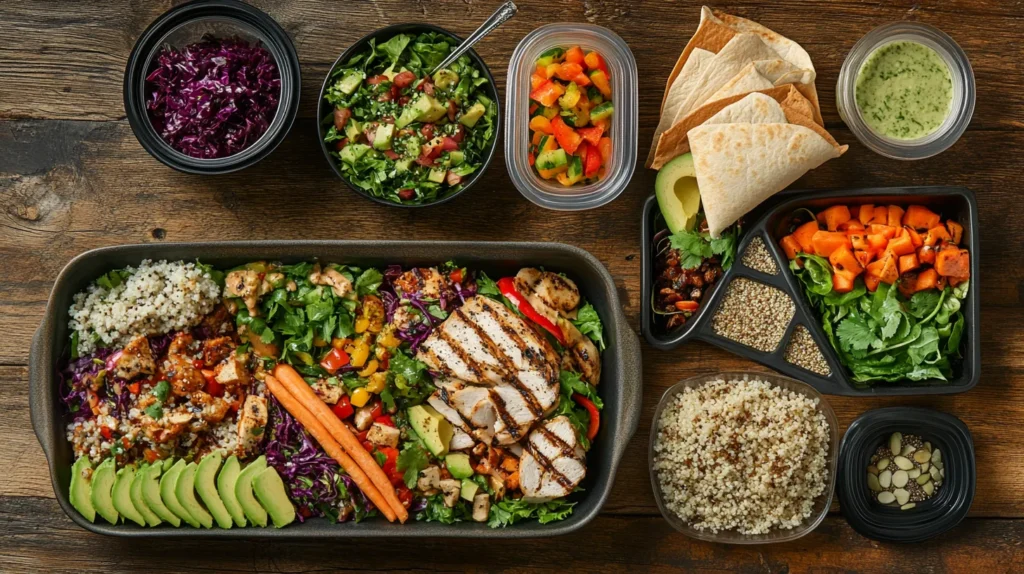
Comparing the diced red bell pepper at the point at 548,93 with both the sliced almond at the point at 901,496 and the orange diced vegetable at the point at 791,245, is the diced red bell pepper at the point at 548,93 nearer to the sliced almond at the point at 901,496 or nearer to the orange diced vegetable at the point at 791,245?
the orange diced vegetable at the point at 791,245

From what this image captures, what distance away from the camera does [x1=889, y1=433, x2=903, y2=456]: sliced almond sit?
3.47 metres

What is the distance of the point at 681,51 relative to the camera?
3482 mm

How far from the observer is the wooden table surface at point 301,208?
3.42 metres

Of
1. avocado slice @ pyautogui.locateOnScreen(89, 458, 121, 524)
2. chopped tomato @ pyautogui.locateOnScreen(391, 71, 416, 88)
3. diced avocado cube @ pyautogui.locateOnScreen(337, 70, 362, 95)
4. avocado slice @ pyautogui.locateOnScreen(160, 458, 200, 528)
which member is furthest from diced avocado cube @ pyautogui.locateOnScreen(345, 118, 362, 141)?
avocado slice @ pyautogui.locateOnScreen(89, 458, 121, 524)

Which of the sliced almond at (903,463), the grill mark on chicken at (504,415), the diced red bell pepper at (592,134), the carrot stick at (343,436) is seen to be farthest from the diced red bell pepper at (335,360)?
the sliced almond at (903,463)

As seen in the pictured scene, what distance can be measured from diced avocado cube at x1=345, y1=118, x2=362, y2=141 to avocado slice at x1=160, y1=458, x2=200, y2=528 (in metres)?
1.44

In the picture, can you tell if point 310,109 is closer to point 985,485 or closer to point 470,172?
point 470,172

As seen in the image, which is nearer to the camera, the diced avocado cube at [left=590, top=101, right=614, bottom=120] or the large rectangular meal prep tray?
the large rectangular meal prep tray

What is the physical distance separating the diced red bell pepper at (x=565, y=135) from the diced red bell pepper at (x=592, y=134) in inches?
1.2

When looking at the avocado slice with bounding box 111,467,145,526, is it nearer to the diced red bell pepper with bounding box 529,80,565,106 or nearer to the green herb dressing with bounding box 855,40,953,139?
the diced red bell pepper with bounding box 529,80,565,106

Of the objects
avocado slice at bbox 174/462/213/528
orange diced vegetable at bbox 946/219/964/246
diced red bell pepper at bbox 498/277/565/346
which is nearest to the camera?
avocado slice at bbox 174/462/213/528

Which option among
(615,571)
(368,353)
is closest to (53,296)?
(368,353)

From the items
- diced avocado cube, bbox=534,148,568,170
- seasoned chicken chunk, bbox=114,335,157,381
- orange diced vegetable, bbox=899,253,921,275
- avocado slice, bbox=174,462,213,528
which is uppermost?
diced avocado cube, bbox=534,148,568,170

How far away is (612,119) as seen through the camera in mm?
3273
